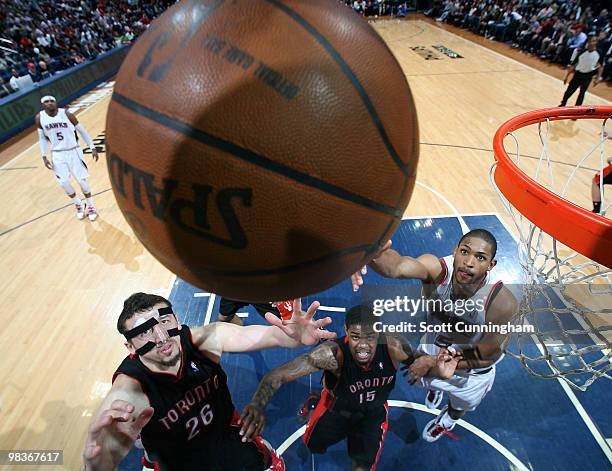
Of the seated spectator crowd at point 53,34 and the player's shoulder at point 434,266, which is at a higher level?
the player's shoulder at point 434,266

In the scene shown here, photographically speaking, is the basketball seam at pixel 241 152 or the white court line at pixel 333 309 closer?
the basketball seam at pixel 241 152

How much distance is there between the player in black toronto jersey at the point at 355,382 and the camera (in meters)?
2.51

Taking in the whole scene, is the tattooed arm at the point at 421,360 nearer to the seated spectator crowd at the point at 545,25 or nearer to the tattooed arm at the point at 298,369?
the tattooed arm at the point at 298,369

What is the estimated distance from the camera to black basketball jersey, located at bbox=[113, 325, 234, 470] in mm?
2195

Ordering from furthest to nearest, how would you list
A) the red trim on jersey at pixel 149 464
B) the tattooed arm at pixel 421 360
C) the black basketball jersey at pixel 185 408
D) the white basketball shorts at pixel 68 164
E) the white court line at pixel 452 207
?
the white basketball shorts at pixel 68 164
the white court line at pixel 452 207
the tattooed arm at pixel 421 360
the red trim on jersey at pixel 149 464
the black basketball jersey at pixel 185 408

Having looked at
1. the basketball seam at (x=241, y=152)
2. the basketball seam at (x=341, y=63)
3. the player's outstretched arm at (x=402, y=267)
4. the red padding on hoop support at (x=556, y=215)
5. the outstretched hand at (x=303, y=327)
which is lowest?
the player's outstretched arm at (x=402, y=267)

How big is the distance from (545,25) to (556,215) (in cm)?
1456

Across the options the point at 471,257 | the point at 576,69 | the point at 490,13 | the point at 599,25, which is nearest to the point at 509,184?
the point at 471,257

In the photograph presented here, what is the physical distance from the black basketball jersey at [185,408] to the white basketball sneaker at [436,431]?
1491 mm

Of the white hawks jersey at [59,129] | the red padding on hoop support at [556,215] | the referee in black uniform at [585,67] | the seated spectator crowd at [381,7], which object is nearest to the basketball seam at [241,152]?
the red padding on hoop support at [556,215]

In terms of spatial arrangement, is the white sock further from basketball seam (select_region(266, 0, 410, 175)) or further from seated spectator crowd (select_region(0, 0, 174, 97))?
seated spectator crowd (select_region(0, 0, 174, 97))

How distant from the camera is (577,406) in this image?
310 cm

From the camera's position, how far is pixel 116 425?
6.64 feet

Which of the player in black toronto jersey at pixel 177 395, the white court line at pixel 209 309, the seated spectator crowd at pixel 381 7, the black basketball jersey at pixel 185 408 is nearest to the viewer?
the player in black toronto jersey at pixel 177 395
